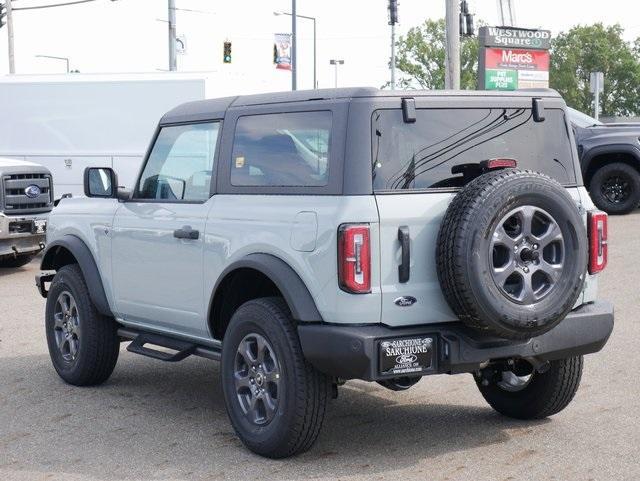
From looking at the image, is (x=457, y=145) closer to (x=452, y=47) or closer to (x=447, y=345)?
(x=447, y=345)

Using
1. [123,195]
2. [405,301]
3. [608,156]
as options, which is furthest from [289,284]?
[608,156]

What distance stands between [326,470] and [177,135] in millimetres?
2442

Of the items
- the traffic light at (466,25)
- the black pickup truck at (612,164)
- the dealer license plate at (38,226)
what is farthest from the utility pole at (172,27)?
the dealer license plate at (38,226)

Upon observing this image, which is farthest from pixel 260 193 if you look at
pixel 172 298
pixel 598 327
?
pixel 598 327

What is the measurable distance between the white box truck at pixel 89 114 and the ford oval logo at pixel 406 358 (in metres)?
14.1

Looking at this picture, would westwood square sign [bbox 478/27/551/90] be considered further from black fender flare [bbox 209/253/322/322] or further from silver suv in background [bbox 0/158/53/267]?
black fender flare [bbox 209/253/322/322]

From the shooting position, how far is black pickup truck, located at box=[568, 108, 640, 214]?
61.8 ft

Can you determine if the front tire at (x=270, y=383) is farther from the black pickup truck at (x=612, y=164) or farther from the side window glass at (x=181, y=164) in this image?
the black pickup truck at (x=612, y=164)

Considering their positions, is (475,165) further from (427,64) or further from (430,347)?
(427,64)

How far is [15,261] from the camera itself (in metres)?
15.7

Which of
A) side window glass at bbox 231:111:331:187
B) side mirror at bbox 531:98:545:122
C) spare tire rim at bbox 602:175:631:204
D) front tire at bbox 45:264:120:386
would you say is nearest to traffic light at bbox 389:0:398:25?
spare tire rim at bbox 602:175:631:204

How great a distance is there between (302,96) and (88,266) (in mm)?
2304

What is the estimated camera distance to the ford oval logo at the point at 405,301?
555cm

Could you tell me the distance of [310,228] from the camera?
5.63 metres
